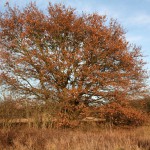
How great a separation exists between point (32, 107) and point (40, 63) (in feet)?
13.6

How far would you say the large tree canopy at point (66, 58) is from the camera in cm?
1958

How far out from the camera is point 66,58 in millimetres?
19500

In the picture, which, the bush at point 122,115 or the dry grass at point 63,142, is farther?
the bush at point 122,115

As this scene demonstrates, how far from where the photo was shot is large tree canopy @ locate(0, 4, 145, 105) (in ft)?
64.2

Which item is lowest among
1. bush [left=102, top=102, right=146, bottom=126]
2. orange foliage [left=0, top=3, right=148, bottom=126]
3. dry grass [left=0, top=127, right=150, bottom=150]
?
dry grass [left=0, top=127, right=150, bottom=150]

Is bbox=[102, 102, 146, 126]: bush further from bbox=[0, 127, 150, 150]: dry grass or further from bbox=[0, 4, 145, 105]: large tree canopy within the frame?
bbox=[0, 127, 150, 150]: dry grass

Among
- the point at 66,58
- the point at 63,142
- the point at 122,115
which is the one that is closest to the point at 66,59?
the point at 66,58

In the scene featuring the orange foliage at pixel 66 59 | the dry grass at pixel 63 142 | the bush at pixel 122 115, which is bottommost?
the dry grass at pixel 63 142

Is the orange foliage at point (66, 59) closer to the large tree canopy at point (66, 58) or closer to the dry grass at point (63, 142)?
the large tree canopy at point (66, 58)

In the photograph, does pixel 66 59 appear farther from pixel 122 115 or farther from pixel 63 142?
pixel 63 142

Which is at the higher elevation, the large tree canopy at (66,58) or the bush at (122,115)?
the large tree canopy at (66,58)

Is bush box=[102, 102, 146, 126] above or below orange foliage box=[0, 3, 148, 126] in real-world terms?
below

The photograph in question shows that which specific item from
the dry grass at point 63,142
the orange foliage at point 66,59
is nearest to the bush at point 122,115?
the orange foliage at point 66,59

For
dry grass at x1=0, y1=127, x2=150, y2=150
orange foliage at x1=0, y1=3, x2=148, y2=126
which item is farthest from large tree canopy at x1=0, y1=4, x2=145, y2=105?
dry grass at x1=0, y1=127, x2=150, y2=150
